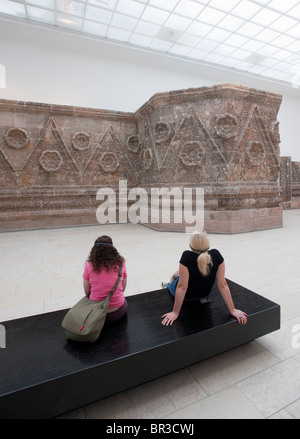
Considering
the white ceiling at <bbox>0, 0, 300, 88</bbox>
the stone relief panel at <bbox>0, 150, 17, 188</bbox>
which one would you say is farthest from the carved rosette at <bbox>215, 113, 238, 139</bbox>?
the stone relief panel at <bbox>0, 150, 17, 188</bbox>

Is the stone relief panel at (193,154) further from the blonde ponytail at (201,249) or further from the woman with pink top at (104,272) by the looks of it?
the woman with pink top at (104,272)

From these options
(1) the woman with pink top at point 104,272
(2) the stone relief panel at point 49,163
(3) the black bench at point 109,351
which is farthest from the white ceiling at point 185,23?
(3) the black bench at point 109,351

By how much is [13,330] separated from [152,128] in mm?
5710

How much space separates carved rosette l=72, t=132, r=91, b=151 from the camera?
21.9 ft

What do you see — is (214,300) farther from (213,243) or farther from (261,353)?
(213,243)

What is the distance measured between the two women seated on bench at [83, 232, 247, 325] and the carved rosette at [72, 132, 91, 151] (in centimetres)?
590

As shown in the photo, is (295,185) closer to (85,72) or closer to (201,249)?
(85,72)

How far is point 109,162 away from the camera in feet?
23.3

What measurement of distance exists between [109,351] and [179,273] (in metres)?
0.56

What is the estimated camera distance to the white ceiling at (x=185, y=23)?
6.66 meters

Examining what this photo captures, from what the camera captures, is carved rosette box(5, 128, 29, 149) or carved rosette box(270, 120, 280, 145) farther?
carved rosette box(5, 128, 29, 149)

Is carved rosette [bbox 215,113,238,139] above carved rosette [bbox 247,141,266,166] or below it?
above

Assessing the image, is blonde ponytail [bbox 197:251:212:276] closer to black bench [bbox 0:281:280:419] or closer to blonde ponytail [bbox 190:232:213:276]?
blonde ponytail [bbox 190:232:213:276]

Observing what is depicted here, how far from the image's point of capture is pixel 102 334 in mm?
1330
